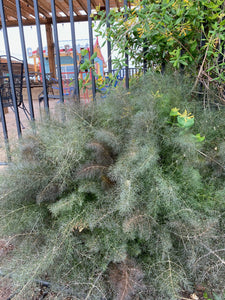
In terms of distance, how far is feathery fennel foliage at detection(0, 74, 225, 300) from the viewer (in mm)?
969

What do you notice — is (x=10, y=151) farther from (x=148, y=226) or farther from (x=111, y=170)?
(x=148, y=226)

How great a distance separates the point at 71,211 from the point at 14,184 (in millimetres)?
349

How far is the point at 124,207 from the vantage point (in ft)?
3.12

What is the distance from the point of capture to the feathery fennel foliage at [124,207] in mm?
969

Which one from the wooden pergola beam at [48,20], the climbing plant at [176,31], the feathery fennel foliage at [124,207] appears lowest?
the feathery fennel foliage at [124,207]

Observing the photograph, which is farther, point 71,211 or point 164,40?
point 164,40

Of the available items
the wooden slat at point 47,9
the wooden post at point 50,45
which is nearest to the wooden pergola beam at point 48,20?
the wooden slat at point 47,9

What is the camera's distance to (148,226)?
97 cm

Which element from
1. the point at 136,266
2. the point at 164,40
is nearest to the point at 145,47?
the point at 164,40

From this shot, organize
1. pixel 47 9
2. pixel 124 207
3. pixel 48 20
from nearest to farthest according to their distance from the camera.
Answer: pixel 124 207
pixel 47 9
pixel 48 20

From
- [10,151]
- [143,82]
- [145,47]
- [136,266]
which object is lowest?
[136,266]

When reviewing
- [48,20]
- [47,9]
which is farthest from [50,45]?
[47,9]

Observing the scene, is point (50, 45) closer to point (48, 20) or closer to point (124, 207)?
point (48, 20)

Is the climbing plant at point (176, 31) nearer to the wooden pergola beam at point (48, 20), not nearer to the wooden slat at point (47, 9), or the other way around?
the wooden slat at point (47, 9)
